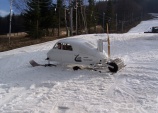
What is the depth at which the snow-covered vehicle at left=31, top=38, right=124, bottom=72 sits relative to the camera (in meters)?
14.2

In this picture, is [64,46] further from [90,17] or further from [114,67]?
[90,17]

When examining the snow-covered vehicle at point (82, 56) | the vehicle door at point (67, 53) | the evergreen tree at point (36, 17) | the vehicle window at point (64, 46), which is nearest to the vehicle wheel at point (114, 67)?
the snow-covered vehicle at point (82, 56)

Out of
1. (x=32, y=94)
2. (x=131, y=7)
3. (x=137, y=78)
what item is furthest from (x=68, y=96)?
(x=131, y=7)

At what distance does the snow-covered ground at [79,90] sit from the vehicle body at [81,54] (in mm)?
493

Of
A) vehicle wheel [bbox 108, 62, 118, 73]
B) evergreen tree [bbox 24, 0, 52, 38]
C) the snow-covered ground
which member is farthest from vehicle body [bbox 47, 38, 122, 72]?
evergreen tree [bbox 24, 0, 52, 38]

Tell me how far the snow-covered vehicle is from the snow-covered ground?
44 cm

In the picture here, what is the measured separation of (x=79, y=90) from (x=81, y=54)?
3.99 metres

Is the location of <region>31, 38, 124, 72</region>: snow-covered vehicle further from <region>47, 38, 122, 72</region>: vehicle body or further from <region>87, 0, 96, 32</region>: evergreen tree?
<region>87, 0, 96, 32</region>: evergreen tree

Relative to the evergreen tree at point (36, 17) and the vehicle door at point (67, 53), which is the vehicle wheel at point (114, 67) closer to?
the vehicle door at point (67, 53)

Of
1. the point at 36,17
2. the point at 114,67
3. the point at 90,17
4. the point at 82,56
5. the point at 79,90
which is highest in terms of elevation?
the point at 90,17

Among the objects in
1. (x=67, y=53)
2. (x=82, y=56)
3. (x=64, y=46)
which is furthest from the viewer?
(x=64, y=46)

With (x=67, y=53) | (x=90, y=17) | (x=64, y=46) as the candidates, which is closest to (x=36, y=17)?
(x=90, y=17)

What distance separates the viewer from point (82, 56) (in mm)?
14672

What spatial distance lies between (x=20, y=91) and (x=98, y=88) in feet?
10.3
